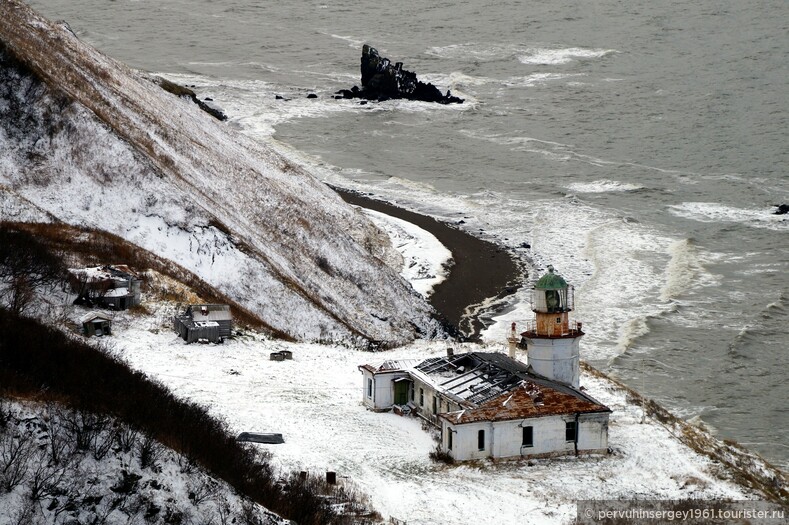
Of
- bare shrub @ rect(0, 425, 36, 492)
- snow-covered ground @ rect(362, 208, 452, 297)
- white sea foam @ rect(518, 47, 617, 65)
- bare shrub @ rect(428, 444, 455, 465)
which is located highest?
bare shrub @ rect(0, 425, 36, 492)

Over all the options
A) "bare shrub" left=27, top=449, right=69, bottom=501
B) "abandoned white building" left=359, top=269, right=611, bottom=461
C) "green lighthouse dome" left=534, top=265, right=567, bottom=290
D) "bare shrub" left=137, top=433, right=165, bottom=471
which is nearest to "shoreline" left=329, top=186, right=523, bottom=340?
"abandoned white building" left=359, top=269, right=611, bottom=461

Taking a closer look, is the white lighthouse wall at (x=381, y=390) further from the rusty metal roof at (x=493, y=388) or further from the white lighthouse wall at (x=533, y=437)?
the white lighthouse wall at (x=533, y=437)

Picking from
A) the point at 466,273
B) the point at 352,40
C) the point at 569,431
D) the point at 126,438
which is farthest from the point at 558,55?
the point at 126,438

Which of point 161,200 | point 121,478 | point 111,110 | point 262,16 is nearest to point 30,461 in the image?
point 121,478

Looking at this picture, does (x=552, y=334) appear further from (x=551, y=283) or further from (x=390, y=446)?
(x=390, y=446)

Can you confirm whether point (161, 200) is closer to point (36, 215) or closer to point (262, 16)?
point (36, 215)

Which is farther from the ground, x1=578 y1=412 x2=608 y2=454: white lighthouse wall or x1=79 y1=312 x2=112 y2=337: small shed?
x1=79 y1=312 x2=112 y2=337: small shed

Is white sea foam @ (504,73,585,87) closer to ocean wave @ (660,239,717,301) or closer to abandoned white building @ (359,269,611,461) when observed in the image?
ocean wave @ (660,239,717,301)
